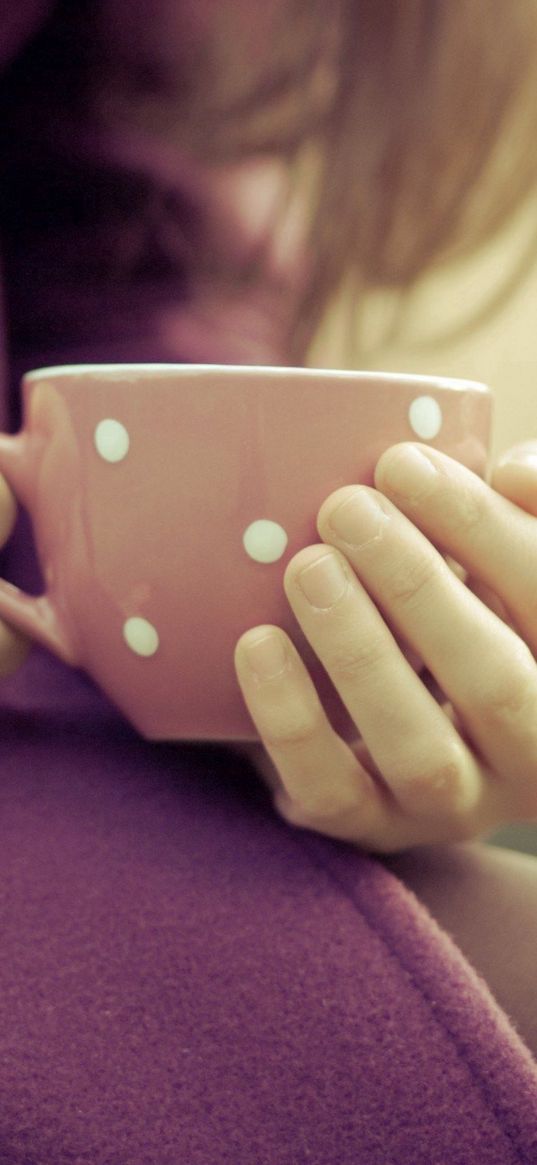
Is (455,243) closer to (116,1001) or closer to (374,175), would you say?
(374,175)

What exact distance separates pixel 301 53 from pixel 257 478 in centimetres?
58

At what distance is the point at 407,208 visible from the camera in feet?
2.73

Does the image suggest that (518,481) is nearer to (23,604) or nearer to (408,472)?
(408,472)

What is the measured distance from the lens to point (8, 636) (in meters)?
0.39

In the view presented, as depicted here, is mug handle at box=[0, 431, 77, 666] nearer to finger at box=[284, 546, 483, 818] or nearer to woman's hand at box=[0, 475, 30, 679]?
woman's hand at box=[0, 475, 30, 679]

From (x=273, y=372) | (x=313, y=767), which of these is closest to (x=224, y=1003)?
(x=313, y=767)

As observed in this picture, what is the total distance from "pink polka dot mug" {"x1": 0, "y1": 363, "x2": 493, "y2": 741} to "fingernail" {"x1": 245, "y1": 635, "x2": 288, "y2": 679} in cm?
1

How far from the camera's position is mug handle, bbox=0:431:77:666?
377 mm

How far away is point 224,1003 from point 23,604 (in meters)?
0.17

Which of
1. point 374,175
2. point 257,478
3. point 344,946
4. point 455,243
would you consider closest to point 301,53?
point 374,175

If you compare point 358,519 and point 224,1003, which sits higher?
point 358,519

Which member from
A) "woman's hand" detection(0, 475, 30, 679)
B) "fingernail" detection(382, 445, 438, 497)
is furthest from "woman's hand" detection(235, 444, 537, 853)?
"woman's hand" detection(0, 475, 30, 679)

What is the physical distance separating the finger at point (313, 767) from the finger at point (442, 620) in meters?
0.04

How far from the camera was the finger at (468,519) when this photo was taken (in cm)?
32
